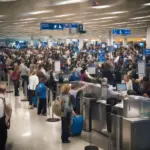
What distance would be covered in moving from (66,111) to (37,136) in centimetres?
127

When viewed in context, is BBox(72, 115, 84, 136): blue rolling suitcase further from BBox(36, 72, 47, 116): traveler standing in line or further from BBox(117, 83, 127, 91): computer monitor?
BBox(36, 72, 47, 116): traveler standing in line

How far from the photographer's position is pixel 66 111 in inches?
272

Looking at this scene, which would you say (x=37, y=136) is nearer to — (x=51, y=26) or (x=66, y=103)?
(x=66, y=103)

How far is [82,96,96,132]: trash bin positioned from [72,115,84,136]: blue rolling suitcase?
15.6 inches

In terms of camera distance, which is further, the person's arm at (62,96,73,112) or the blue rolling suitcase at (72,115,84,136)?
the blue rolling suitcase at (72,115,84,136)

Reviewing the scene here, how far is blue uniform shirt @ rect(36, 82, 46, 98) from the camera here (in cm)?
957

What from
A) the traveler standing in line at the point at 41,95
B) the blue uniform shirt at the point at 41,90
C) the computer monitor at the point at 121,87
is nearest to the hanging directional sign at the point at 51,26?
the traveler standing in line at the point at 41,95

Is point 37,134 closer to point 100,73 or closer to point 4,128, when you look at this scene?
point 4,128

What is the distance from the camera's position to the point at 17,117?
9617mm

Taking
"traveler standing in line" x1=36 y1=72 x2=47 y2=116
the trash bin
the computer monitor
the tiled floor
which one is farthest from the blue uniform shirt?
the computer monitor

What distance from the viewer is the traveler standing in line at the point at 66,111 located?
688 cm

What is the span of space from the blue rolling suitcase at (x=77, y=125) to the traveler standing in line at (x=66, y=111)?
1.22 feet

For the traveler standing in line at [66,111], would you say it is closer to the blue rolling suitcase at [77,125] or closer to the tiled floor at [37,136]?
the tiled floor at [37,136]

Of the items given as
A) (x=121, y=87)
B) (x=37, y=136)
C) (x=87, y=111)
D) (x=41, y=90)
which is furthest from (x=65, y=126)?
(x=41, y=90)
